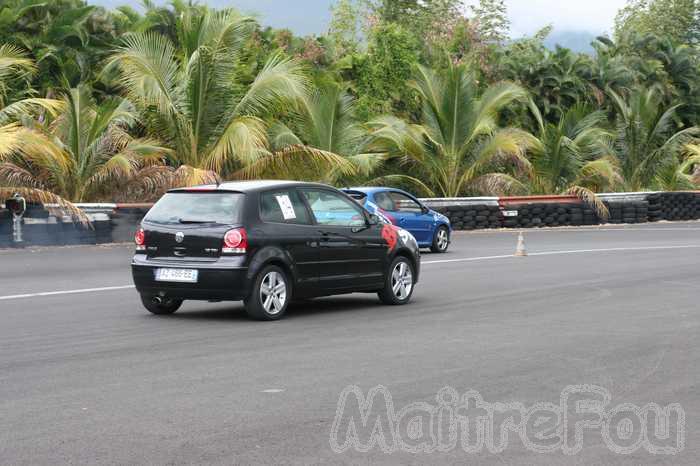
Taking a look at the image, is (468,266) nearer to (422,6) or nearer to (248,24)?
(248,24)

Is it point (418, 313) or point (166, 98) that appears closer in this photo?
point (418, 313)

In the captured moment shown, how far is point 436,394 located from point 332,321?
4785mm

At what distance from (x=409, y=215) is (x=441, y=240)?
1209mm

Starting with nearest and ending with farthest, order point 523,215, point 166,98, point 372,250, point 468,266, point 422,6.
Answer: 1. point 372,250
2. point 468,266
3. point 166,98
4. point 523,215
5. point 422,6

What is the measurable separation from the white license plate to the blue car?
10590 millimetres

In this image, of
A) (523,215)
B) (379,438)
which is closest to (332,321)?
(379,438)

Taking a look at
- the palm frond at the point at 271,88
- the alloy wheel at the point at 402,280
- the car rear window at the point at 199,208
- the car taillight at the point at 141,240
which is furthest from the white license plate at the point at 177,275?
the palm frond at the point at 271,88

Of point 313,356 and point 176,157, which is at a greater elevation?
point 176,157

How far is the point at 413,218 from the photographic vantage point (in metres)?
24.7

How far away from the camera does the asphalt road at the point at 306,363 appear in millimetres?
6891

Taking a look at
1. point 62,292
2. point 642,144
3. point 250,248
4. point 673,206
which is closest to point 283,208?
point 250,248

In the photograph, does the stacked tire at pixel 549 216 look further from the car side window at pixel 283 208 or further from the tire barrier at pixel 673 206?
the car side window at pixel 283 208

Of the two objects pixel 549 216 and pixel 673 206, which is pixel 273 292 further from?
pixel 673 206

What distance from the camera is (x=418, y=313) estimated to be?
13922 millimetres
